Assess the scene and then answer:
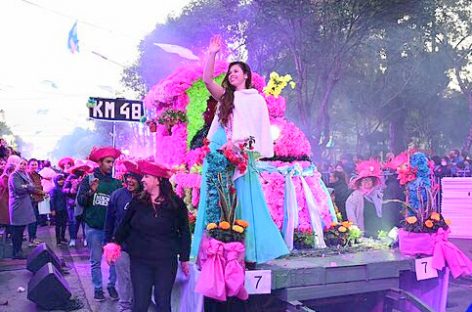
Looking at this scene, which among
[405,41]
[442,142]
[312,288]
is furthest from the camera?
[442,142]

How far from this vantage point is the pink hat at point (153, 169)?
4824 mm

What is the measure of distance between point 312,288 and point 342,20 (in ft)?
55.2

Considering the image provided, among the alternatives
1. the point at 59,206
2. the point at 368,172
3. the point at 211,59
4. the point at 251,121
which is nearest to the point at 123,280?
the point at 251,121

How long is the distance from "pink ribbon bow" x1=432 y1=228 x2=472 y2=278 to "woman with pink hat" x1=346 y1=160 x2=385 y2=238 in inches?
94.3

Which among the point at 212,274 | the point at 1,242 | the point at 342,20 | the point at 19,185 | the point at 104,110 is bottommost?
the point at 1,242

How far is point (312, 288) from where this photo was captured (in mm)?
5273

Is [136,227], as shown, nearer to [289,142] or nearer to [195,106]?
[289,142]

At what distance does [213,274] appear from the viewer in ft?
15.1

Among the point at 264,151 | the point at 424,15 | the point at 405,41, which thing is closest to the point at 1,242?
the point at 264,151

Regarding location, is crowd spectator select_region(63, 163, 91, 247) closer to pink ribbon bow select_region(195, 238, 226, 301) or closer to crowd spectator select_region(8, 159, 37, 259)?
crowd spectator select_region(8, 159, 37, 259)

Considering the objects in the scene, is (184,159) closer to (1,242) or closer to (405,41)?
(1,242)

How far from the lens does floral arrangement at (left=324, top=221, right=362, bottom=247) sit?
6910mm

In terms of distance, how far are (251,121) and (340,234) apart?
2.58 metres

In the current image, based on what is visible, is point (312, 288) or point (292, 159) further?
point (292, 159)
